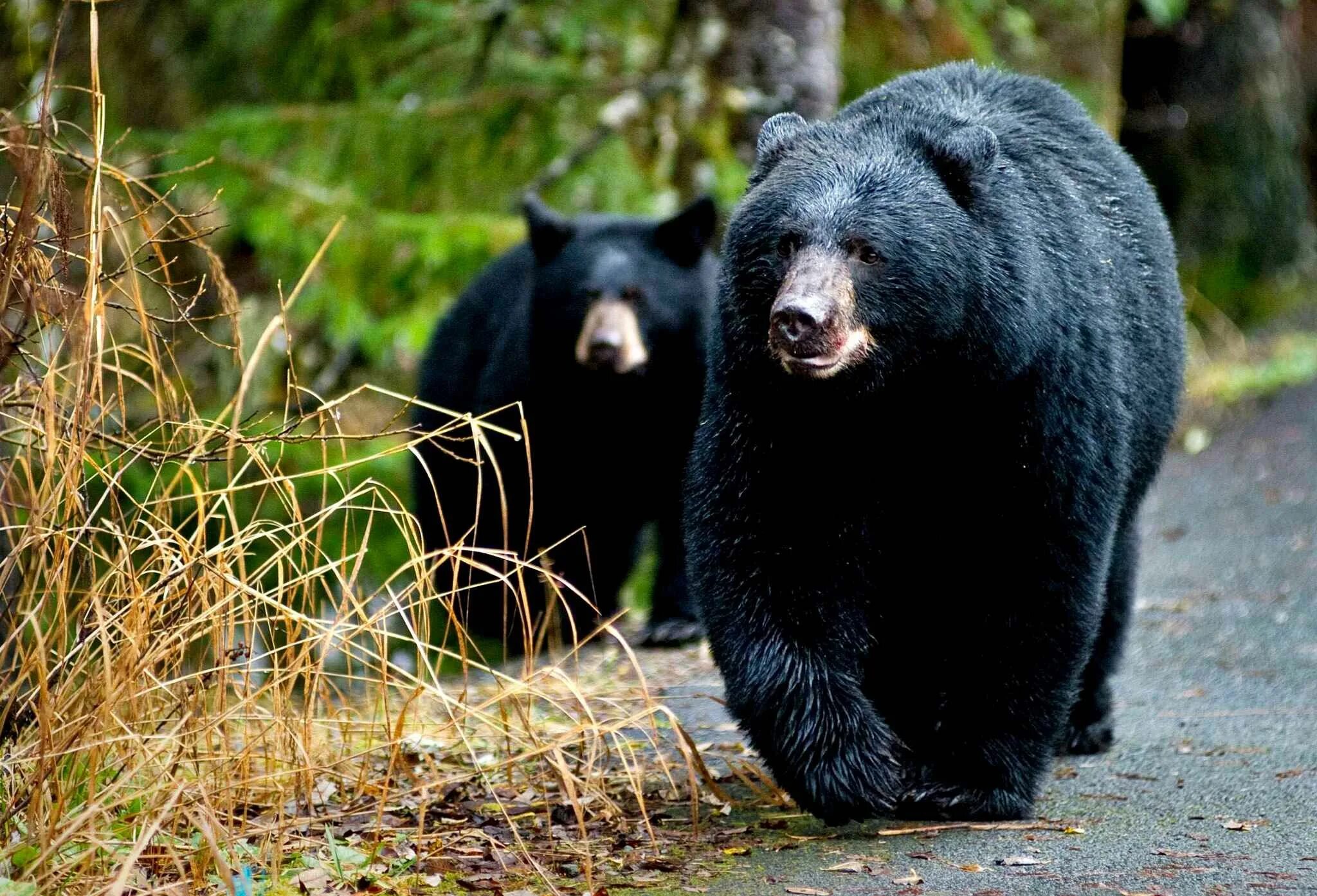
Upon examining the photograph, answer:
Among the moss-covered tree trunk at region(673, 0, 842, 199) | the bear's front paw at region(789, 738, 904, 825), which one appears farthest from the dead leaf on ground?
the moss-covered tree trunk at region(673, 0, 842, 199)

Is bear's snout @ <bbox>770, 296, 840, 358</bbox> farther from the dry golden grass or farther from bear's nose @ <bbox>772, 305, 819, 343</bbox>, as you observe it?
the dry golden grass

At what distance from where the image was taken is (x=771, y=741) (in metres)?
4.20

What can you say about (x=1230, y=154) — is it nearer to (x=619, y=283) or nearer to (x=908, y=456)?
(x=619, y=283)

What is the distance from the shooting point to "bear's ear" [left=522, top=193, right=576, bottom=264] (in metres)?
7.76

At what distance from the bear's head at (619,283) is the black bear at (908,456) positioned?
309cm

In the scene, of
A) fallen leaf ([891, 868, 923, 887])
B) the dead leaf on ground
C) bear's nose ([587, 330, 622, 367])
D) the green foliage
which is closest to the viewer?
fallen leaf ([891, 868, 923, 887])

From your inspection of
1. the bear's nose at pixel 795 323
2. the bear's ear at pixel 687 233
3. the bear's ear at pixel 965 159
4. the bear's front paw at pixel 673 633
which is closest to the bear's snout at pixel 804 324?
the bear's nose at pixel 795 323

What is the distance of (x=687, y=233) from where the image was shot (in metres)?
7.80

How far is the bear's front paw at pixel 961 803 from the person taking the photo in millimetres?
4305

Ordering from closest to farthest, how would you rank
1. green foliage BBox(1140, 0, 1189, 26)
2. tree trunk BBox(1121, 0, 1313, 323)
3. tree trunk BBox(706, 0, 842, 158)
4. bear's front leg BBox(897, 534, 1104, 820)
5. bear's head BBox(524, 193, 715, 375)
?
1. bear's front leg BBox(897, 534, 1104, 820)
2. bear's head BBox(524, 193, 715, 375)
3. tree trunk BBox(706, 0, 842, 158)
4. green foliage BBox(1140, 0, 1189, 26)
5. tree trunk BBox(1121, 0, 1313, 323)

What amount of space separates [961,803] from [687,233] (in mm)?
4091

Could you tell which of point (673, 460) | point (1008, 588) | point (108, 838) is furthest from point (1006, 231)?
point (673, 460)

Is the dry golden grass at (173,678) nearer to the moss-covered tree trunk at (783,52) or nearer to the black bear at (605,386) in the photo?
the black bear at (605,386)

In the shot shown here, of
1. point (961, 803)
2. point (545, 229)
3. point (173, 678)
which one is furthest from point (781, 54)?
point (173, 678)
